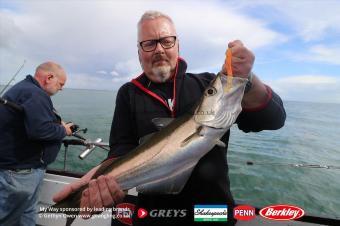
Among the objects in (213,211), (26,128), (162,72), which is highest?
(162,72)

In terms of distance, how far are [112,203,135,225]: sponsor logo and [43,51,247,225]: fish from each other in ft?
4.41

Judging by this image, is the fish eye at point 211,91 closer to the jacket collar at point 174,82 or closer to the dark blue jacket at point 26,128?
the jacket collar at point 174,82

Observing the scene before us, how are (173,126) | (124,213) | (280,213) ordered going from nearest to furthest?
1. (173,126)
2. (124,213)
3. (280,213)

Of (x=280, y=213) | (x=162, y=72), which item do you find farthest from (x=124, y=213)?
(x=280, y=213)

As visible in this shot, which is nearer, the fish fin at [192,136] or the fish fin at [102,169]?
the fish fin at [192,136]

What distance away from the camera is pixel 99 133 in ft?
73.6

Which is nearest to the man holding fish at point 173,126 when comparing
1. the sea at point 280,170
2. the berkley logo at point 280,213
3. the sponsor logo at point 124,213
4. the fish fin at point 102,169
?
the fish fin at point 102,169

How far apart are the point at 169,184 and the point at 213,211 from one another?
562 mm

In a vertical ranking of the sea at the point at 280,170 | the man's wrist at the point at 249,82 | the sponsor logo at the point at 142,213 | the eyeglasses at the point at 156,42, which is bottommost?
the sea at the point at 280,170

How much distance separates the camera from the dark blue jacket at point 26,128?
5.04m

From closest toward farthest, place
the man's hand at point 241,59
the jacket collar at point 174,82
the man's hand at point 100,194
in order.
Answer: the man's hand at point 241,59
the man's hand at point 100,194
the jacket collar at point 174,82

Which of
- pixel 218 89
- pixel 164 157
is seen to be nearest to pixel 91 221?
pixel 164 157

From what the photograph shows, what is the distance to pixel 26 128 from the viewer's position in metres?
5.02

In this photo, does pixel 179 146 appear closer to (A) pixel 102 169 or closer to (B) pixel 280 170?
(A) pixel 102 169
